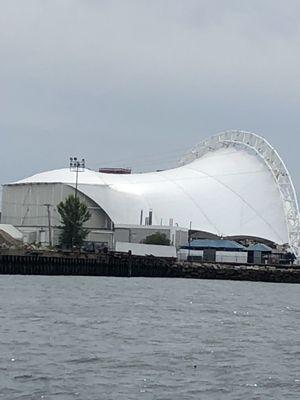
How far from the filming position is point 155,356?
28344mm

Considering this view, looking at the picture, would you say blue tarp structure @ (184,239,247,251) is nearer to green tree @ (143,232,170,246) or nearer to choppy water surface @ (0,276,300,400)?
green tree @ (143,232,170,246)

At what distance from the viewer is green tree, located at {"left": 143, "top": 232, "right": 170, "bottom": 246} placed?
107m

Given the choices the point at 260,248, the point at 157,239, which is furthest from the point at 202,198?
the point at 157,239

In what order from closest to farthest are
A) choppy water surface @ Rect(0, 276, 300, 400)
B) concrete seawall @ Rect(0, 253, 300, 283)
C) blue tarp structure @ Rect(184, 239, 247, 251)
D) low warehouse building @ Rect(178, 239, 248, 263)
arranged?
1. choppy water surface @ Rect(0, 276, 300, 400)
2. concrete seawall @ Rect(0, 253, 300, 283)
3. low warehouse building @ Rect(178, 239, 248, 263)
4. blue tarp structure @ Rect(184, 239, 247, 251)

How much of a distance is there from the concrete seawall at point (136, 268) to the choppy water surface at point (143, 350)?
31.4 meters

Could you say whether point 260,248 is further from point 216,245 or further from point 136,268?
point 136,268

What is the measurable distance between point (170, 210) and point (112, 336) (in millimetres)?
89257

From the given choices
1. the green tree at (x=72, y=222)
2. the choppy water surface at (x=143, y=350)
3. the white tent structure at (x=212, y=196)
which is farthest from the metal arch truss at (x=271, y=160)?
the choppy water surface at (x=143, y=350)

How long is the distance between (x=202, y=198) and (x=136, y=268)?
37.5 m

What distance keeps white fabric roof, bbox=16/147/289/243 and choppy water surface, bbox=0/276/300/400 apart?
70969 millimetres

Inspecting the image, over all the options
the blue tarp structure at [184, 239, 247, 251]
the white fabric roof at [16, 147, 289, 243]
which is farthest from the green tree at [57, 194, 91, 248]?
the blue tarp structure at [184, 239, 247, 251]

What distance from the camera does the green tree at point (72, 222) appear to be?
109875mm

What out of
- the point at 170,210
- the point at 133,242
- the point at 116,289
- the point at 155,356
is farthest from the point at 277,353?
the point at 170,210

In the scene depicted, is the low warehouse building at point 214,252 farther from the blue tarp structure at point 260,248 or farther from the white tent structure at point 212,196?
the white tent structure at point 212,196
